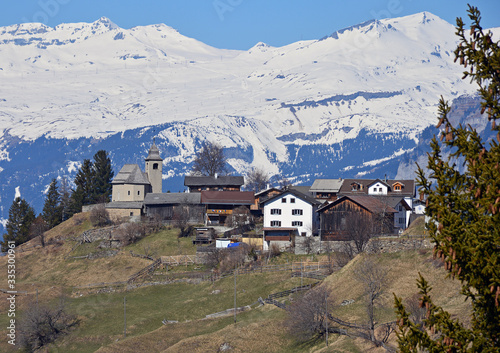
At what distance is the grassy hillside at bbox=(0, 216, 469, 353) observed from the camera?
5566 cm

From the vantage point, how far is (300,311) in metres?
55.9

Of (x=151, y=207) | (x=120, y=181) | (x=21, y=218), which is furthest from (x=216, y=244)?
(x=21, y=218)

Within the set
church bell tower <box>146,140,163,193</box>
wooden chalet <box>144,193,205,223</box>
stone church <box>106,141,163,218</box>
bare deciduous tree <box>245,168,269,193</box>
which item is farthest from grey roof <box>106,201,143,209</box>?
bare deciduous tree <box>245,168,269,193</box>

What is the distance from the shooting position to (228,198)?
111938mm

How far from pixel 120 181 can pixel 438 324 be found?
108465 millimetres

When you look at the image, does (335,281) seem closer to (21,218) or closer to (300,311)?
(300,311)

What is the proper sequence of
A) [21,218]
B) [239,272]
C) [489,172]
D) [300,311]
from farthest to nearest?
[21,218] < [239,272] < [300,311] < [489,172]

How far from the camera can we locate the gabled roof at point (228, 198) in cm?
11081

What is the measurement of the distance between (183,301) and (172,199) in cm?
4096

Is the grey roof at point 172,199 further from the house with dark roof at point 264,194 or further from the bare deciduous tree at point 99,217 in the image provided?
the house with dark roof at point 264,194

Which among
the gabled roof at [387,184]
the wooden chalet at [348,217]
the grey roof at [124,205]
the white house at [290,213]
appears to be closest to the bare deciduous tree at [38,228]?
the grey roof at [124,205]

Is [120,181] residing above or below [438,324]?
above

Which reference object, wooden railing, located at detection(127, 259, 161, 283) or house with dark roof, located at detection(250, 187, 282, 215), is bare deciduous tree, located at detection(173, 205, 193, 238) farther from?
house with dark roof, located at detection(250, 187, 282, 215)

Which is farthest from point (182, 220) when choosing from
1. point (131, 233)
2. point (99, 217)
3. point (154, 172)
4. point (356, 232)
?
point (356, 232)
